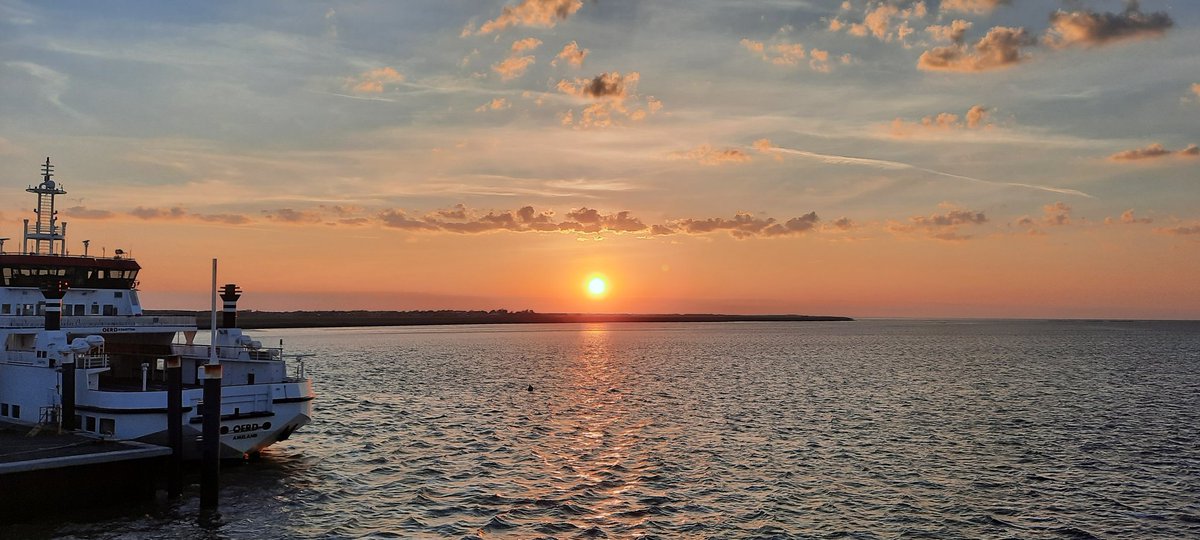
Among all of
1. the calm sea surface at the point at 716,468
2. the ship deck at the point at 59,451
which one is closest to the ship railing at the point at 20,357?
the ship deck at the point at 59,451

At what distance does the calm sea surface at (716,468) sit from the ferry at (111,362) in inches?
120

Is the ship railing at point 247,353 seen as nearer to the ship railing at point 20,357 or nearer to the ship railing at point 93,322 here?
the ship railing at point 93,322

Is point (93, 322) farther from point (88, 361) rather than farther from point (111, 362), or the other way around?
point (88, 361)

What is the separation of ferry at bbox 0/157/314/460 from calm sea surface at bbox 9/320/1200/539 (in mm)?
3052

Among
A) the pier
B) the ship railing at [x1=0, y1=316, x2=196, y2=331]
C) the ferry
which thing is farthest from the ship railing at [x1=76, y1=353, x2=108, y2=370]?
the ship railing at [x1=0, y1=316, x2=196, y2=331]

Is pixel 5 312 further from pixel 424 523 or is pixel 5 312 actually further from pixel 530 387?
pixel 530 387

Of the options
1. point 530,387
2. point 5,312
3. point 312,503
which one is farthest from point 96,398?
point 530,387

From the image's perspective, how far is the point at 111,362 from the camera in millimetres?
43125

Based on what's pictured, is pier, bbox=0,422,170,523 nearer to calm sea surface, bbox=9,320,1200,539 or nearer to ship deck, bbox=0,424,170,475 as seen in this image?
ship deck, bbox=0,424,170,475

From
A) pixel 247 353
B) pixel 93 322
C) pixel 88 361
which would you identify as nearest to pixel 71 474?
pixel 88 361

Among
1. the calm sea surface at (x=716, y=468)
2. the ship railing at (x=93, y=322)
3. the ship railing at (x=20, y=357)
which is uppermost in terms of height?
the ship railing at (x=93, y=322)

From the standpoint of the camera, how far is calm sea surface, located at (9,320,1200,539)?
2830 cm

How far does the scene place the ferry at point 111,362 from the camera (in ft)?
107

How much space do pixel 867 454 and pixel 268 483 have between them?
95.7 ft
